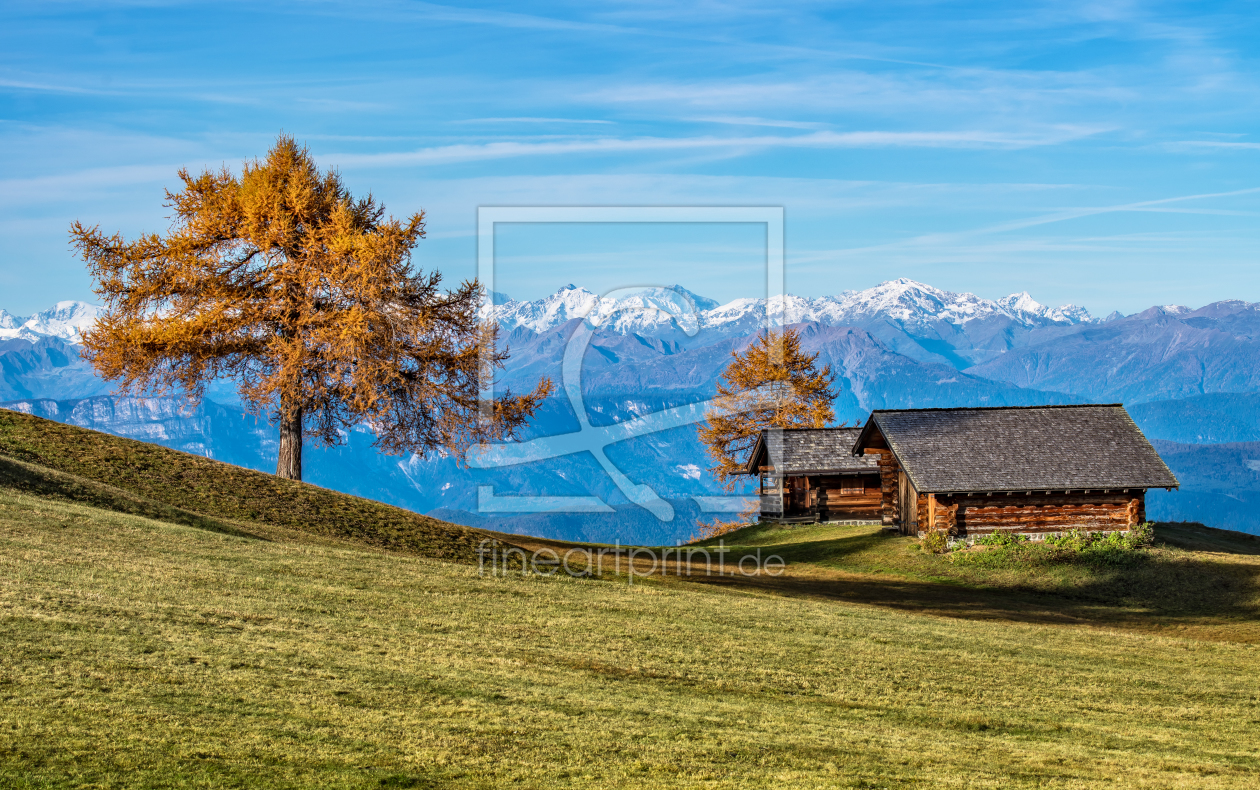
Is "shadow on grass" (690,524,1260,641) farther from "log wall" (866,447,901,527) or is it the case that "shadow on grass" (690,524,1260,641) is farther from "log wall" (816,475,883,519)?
"log wall" (816,475,883,519)

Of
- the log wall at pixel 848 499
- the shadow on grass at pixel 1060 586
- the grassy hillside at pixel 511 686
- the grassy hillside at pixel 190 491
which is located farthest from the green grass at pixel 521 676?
the log wall at pixel 848 499

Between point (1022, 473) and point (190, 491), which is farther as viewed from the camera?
point (1022, 473)

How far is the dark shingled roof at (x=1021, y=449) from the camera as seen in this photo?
3491 cm

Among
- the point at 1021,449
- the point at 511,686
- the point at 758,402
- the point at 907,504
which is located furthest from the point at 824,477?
the point at 511,686

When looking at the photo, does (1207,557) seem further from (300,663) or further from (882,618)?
(300,663)

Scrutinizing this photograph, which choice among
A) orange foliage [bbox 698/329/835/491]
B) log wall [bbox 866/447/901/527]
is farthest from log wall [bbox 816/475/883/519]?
orange foliage [bbox 698/329/835/491]

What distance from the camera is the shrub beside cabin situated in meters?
35.0

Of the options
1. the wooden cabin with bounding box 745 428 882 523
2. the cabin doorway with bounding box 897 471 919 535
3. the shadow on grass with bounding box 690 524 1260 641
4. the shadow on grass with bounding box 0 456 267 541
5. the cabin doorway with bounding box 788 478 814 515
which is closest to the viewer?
the shadow on grass with bounding box 0 456 267 541

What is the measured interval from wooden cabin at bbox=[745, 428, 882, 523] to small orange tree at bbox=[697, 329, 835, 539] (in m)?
15.5

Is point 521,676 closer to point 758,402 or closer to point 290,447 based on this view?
point 290,447

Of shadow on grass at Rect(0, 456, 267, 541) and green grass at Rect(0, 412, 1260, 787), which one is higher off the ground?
shadow on grass at Rect(0, 456, 267, 541)

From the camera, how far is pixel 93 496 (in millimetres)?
23453

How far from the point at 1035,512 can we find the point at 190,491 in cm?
2720

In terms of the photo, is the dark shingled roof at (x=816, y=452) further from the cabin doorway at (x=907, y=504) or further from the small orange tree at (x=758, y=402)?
the small orange tree at (x=758, y=402)
